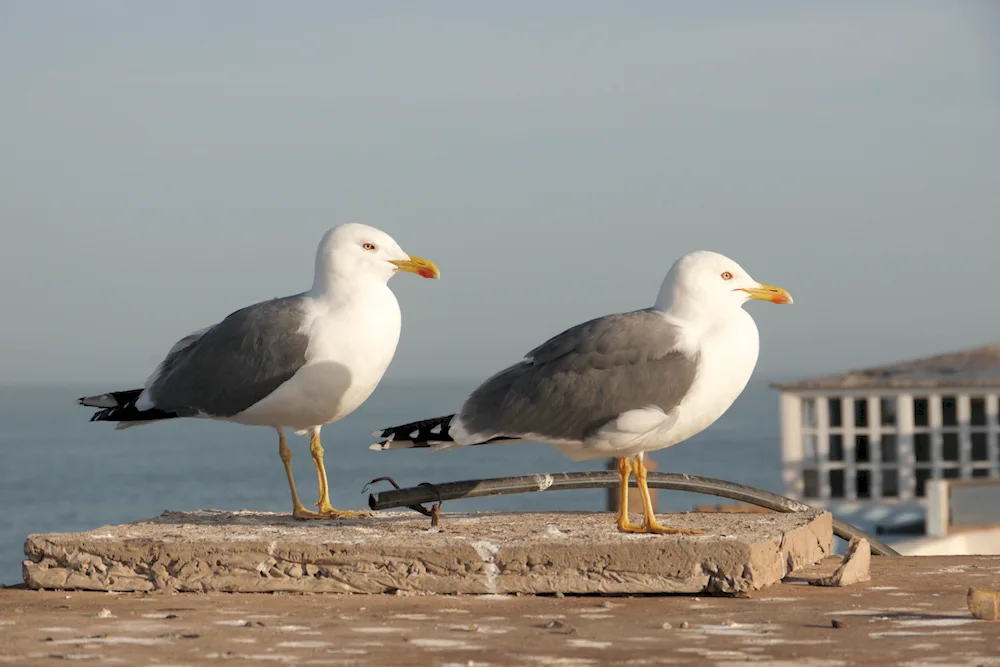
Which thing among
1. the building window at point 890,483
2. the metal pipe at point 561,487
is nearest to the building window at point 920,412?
the building window at point 890,483

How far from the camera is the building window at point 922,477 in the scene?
92.0ft

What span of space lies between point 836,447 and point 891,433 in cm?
102

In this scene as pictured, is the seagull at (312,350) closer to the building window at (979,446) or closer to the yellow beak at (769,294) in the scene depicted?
the yellow beak at (769,294)

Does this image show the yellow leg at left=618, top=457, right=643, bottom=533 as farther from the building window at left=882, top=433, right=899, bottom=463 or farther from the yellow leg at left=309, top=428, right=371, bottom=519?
the building window at left=882, top=433, right=899, bottom=463

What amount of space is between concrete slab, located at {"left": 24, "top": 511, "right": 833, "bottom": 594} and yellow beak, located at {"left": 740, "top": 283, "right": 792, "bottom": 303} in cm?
103

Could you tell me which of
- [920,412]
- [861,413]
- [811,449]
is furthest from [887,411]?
[811,449]

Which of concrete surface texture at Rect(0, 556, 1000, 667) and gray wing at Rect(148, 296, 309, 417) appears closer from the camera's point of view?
concrete surface texture at Rect(0, 556, 1000, 667)

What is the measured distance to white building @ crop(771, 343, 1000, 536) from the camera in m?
26.7

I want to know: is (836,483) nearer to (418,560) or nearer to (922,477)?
(922,477)

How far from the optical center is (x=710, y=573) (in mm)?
5887

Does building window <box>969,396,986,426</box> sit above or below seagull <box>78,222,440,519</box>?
below

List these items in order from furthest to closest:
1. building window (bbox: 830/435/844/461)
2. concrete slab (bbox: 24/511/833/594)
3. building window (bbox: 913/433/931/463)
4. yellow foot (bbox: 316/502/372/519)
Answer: building window (bbox: 913/433/931/463) → building window (bbox: 830/435/844/461) → yellow foot (bbox: 316/502/372/519) → concrete slab (bbox: 24/511/833/594)

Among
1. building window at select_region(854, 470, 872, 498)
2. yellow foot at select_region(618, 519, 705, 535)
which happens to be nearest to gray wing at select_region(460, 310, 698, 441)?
yellow foot at select_region(618, 519, 705, 535)

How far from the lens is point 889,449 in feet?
91.9
